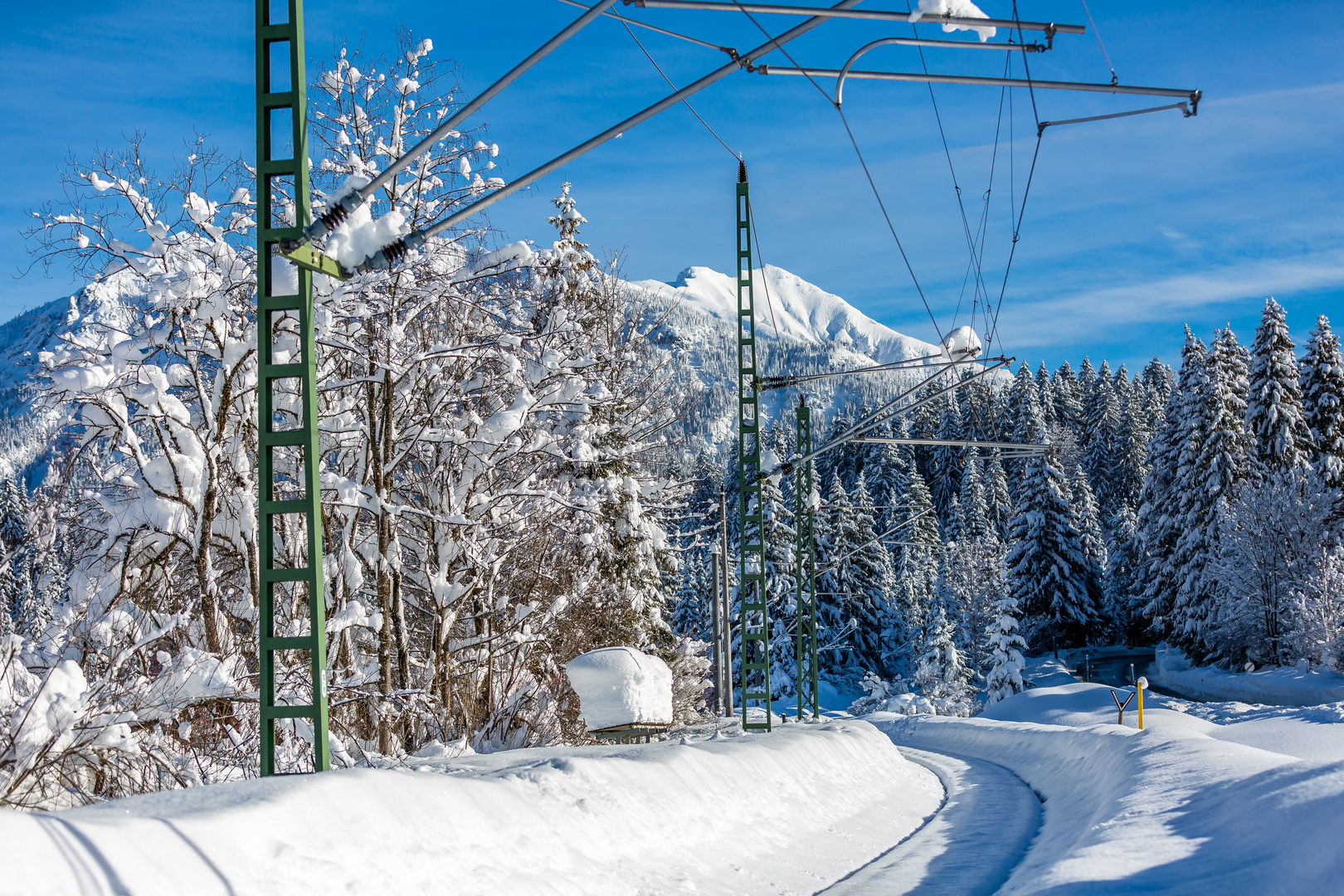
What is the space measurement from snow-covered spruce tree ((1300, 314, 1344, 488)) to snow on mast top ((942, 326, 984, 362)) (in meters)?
37.3

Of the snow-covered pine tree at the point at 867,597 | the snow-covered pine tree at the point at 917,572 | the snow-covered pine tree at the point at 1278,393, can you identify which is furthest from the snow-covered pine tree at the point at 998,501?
the snow-covered pine tree at the point at 1278,393

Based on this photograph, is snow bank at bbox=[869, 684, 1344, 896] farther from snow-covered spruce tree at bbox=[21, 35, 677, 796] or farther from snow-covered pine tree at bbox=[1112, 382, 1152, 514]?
snow-covered pine tree at bbox=[1112, 382, 1152, 514]

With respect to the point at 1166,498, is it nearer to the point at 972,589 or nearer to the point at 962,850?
the point at 972,589

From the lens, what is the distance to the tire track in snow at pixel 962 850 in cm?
912

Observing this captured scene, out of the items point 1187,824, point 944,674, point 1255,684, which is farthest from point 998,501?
point 1187,824

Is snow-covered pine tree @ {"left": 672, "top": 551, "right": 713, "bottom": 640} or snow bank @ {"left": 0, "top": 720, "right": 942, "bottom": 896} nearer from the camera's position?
snow bank @ {"left": 0, "top": 720, "right": 942, "bottom": 896}

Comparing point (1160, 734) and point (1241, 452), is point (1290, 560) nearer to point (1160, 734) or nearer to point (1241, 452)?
point (1241, 452)

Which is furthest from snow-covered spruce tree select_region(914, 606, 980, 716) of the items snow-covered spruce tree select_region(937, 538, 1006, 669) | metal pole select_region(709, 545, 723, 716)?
metal pole select_region(709, 545, 723, 716)

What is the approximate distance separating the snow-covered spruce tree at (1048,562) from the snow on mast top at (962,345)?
4746 cm

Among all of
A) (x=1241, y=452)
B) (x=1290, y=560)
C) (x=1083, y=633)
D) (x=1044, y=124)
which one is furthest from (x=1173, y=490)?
(x=1044, y=124)

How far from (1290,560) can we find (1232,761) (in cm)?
4165

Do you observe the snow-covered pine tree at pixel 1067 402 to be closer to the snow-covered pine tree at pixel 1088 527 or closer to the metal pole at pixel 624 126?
the snow-covered pine tree at pixel 1088 527

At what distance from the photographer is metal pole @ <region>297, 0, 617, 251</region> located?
594 centimetres

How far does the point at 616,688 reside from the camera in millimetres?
13094
